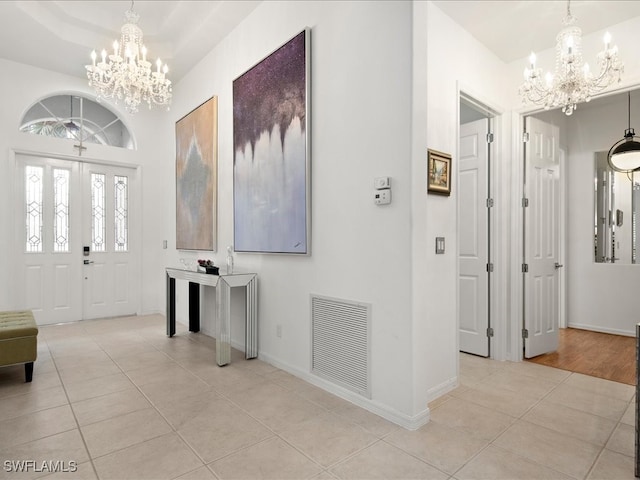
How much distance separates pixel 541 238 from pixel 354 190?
2.37m

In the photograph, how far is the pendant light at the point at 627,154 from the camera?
175 inches

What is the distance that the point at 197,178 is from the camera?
4.72m

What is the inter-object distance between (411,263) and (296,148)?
4.82 feet

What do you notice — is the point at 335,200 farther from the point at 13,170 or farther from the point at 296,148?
the point at 13,170

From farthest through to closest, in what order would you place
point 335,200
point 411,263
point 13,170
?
1. point 13,170
2. point 335,200
3. point 411,263

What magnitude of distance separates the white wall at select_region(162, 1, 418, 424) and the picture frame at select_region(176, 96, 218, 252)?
1117 mm

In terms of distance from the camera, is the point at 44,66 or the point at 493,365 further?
the point at 44,66

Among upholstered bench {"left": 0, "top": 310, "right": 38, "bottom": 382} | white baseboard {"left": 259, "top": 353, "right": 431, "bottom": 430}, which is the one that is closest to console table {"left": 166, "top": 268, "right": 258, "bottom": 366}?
white baseboard {"left": 259, "top": 353, "right": 431, "bottom": 430}

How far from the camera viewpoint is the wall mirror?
4867 mm

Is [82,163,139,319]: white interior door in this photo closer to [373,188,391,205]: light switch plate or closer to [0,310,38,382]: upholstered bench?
[0,310,38,382]: upholstered bench

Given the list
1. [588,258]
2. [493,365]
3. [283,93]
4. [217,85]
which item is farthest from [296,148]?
[588,258]

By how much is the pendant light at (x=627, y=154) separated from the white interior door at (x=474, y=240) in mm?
2101

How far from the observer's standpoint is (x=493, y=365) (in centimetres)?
346

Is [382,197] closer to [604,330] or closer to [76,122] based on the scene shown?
[604,330]
